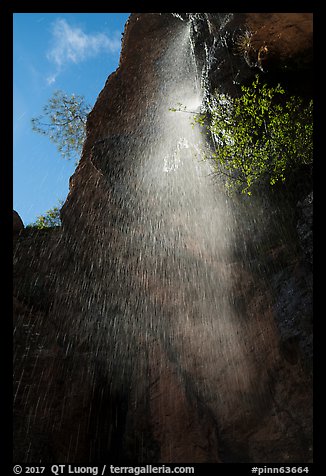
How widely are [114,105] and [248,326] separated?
1280 cm

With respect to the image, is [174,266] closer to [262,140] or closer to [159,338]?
[159,338]

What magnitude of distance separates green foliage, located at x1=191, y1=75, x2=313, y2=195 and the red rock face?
1.65 metres

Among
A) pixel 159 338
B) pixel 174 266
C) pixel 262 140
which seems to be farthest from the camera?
pixel 174 266

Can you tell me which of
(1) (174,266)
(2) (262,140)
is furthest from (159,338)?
(2) (262,140)

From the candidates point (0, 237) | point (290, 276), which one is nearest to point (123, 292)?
point (290, 276)

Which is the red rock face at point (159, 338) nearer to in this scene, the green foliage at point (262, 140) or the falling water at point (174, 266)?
the falling water at point (174, 266)

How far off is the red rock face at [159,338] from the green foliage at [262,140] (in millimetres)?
1648

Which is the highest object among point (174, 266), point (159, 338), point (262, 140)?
point (262, 140)

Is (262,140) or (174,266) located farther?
(174,266)

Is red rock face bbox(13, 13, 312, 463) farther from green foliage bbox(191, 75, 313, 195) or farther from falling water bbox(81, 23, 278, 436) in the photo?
green foliage bbox(191, 75, 313, 195)

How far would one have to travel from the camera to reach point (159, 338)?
1227 cm

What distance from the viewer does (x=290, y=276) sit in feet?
33.9

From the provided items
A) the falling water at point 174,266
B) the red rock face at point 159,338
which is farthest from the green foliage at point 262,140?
the red rock face at point 159,338

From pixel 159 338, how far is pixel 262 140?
762cm
